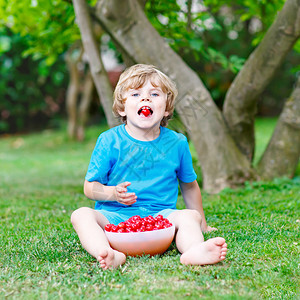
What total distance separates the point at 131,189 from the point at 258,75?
2251 millimetres

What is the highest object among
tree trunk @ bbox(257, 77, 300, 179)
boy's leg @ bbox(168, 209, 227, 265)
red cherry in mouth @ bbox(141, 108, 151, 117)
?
red cherry in mouth @ bbox(141, 108, 151, 117)

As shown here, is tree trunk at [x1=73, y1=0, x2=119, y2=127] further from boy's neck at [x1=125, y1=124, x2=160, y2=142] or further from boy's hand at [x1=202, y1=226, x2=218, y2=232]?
boy's hand at [x1=202, y1=226, x2=218, y2=232]

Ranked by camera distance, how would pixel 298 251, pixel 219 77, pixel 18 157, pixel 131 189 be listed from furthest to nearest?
pixel 219 77 < pixel 18 157 < pixel 131 189 < pixel 298 251

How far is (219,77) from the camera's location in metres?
12.9

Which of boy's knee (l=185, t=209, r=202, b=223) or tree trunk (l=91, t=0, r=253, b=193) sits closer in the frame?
boy's knee (l=185, t=209, r=202, b=223)

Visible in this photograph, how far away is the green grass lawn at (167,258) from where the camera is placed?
193 cm

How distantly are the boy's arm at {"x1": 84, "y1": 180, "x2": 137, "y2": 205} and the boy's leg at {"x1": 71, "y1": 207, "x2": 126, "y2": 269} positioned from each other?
11cm

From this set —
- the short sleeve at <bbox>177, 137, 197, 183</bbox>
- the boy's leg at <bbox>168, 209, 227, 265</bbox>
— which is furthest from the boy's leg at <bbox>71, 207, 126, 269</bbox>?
the short sleeve at <bbox>177, 137, 197, 183</bbox>

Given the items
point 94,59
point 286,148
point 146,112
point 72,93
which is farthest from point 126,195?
point 72,93

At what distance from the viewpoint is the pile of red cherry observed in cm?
236

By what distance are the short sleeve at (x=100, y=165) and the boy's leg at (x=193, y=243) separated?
0.44 m

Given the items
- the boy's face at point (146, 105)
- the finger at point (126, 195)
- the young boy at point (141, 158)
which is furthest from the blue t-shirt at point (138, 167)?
the finger at point (126, 195)

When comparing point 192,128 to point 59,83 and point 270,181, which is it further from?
point 59,83

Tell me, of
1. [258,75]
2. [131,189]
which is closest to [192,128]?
[258,75]
